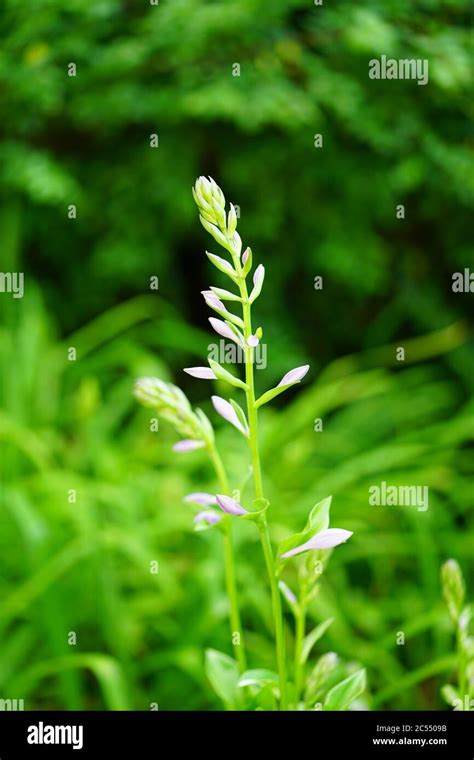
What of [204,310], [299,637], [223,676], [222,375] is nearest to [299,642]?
[299,637]

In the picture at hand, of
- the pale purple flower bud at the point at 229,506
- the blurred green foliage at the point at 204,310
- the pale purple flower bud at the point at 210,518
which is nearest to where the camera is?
the pale purple flower bud at the point at 229,506

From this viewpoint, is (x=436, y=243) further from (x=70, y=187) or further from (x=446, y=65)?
(x=70, y=187)

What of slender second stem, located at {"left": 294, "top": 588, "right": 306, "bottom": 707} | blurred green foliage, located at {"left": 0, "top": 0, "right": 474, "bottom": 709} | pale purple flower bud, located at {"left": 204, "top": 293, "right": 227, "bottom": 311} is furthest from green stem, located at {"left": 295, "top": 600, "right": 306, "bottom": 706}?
blurred green foliage, located at {"left": 0, "top": 0, "right": 474, "bottom": 709}

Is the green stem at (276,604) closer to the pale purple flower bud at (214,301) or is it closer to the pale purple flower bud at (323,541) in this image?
the pale purple flower bud at (323,541)

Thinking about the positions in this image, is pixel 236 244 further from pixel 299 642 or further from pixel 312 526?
pixel 299 642

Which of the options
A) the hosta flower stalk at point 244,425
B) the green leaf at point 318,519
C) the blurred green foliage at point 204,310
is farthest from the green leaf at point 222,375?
the blurred green foliage at point 204,310

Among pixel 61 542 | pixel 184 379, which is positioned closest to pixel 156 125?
pixel 184 379
